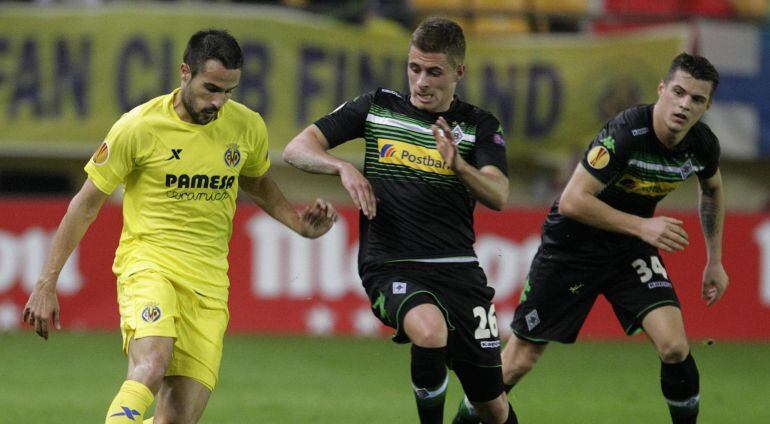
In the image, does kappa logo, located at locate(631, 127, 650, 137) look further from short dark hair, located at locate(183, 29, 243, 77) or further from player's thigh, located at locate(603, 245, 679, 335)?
short dark hair, located at locate(183, 29, 243, 77)

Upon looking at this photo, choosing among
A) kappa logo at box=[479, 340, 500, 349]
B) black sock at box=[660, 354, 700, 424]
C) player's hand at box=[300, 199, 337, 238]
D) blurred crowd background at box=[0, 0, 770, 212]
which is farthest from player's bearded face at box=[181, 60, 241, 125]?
blurred crowd background at box=[0, 0, 770, 212]

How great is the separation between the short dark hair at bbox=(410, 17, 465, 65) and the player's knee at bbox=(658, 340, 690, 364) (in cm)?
198

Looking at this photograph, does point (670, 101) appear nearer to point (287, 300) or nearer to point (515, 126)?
point (287, 300)

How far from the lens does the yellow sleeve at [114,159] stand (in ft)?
20.0

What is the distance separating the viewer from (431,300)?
635 cm

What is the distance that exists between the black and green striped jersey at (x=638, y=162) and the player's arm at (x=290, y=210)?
154cm

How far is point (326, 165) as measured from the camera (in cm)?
646

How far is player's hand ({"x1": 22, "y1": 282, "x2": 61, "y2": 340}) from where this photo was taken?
233 inches

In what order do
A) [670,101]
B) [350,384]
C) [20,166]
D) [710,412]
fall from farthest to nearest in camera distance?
[20,166] < [350,384] < [710,412] < [670,101]

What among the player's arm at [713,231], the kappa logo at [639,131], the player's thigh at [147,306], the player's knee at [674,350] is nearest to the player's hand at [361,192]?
the player's thigh at [147,306]

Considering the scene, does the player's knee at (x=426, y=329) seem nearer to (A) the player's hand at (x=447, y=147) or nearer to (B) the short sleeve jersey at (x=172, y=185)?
(A) the player's hand at (x=447, y=147)

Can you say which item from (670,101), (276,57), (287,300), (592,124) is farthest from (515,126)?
(670,101)

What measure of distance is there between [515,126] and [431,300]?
9.41 meters

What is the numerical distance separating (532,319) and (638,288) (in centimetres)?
67
